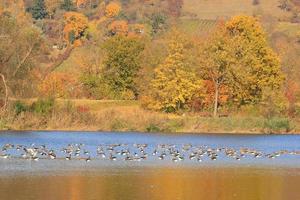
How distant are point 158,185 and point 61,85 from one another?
224 ft

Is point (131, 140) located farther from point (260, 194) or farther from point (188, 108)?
point (260, 194)

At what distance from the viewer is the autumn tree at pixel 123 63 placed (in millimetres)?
97250

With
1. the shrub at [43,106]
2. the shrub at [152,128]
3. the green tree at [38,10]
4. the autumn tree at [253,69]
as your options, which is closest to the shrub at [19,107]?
the shrub at [43,106]

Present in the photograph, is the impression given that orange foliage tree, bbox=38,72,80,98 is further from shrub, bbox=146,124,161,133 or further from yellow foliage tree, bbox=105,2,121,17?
yellow foliage tree, bbox=105,2,121,17

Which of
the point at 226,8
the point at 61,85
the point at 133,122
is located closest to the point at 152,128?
the point at 133,122

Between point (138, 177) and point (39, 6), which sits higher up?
point (138, 177)

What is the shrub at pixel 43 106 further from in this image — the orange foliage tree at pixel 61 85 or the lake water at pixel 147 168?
the orange foliage tree at pixel 61 85

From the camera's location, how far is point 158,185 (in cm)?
3828

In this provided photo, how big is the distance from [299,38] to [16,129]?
A: 250ft

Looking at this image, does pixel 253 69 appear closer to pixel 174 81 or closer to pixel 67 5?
pixel 174 81

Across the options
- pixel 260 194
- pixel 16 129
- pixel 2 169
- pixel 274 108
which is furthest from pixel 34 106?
pixel 260 194

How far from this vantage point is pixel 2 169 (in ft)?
141

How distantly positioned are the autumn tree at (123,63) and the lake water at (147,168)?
28.3 meters

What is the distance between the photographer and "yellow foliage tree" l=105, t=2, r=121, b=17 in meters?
172
